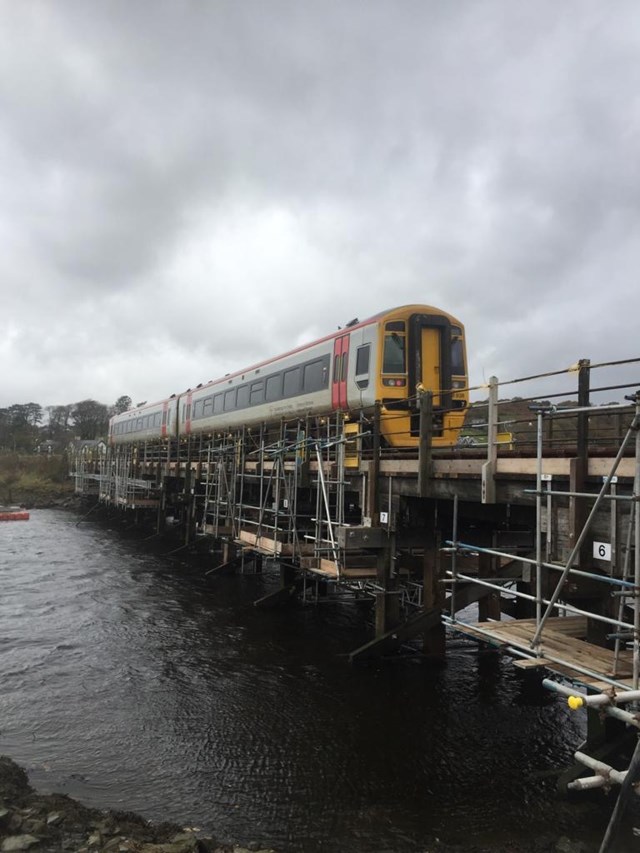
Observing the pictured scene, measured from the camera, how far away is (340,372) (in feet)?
42.4

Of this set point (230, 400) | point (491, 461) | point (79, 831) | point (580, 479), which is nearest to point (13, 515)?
point (230, 400)

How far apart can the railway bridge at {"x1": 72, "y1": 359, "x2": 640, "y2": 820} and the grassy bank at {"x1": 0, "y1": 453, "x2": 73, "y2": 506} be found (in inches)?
1432

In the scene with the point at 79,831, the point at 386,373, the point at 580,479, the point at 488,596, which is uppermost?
the point at 386,373

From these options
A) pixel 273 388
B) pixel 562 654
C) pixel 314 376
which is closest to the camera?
pixel 562 654

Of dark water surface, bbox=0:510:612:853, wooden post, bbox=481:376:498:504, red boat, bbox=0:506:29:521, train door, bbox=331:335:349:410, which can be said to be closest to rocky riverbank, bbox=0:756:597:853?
dark water surface, bbox=0:510:612:853

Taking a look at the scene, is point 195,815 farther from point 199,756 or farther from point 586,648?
point 586,648

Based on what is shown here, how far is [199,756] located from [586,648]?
4713 mm

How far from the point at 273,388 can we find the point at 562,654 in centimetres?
1258

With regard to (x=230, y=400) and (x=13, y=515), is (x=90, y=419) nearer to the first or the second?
(x=13, y=515)

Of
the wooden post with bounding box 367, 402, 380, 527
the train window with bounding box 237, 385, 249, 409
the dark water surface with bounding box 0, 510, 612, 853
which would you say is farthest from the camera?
the train window with bounding box 237, 385, 249, 409

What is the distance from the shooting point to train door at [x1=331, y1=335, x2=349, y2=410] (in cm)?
1269

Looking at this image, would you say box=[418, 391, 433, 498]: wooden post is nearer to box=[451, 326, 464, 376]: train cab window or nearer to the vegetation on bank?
box=[451, 326, 464, 376]: train cab window

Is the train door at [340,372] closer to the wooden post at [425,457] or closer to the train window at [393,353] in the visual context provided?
the train window at [393,353]

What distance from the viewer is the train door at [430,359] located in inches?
464
